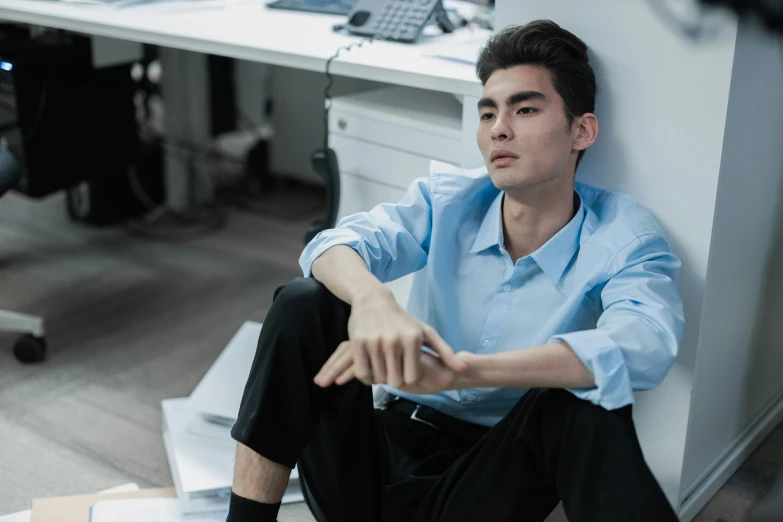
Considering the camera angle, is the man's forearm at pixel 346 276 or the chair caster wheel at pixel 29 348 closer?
the man's forearm at pixel 346 276

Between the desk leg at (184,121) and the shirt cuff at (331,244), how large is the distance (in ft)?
5.62

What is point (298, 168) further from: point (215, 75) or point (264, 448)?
point (264, 448)

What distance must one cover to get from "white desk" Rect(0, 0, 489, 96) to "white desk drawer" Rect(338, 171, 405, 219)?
0.21 meters

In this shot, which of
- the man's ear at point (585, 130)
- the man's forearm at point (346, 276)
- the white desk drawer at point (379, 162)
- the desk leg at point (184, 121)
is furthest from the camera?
the desk leg at point (184, 121)

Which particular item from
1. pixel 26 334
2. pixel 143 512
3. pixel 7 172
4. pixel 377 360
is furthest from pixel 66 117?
pixel 377 360

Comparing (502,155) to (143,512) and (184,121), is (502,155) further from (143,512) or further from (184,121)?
(184,121)

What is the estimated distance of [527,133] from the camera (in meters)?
1.24

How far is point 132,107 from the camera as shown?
2.63 meters

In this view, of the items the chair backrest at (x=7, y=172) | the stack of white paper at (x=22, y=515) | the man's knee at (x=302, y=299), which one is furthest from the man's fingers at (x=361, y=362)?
the chair backrest at (x=7, y=172)

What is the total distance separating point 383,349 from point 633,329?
1.03ft

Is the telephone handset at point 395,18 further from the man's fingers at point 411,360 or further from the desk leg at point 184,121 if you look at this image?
the desk leg at point 184,121

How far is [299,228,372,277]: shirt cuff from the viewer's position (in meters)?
1.25

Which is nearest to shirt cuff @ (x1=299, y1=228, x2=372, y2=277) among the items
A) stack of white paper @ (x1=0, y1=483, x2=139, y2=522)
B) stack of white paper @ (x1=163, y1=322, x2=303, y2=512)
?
stack of white paper @ (x1=163, y1=322, x2=303, y2=512)

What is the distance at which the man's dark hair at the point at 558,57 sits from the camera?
4.04 feet
